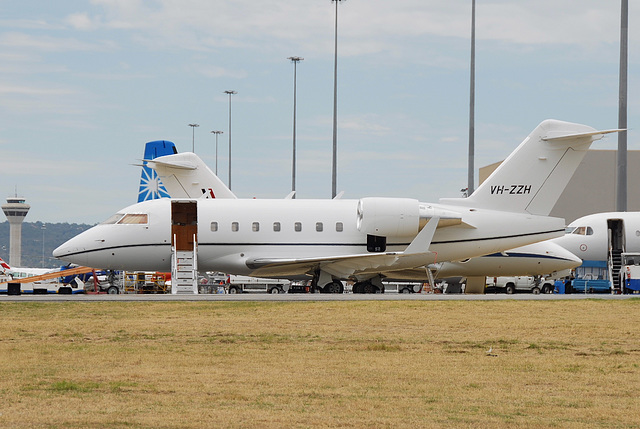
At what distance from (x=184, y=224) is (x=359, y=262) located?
7.20 m

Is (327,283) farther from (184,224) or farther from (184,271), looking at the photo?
(184,224)

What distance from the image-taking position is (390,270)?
3525 cm

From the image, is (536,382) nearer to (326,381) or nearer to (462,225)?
(326,381)

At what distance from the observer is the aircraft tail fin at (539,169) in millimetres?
35094

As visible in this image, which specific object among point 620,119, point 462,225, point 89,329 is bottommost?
point 89,329

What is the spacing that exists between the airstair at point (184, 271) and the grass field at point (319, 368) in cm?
999

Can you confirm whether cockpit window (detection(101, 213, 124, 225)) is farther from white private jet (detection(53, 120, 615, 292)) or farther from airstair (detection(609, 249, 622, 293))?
airstair (detection(609, 249, 622, 293))

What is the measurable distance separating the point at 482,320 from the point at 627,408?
1021 cm

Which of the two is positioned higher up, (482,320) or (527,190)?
(527,190)

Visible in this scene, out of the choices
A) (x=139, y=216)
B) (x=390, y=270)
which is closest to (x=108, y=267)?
(x=139, y=216)

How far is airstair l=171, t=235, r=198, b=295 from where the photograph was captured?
3316 cm

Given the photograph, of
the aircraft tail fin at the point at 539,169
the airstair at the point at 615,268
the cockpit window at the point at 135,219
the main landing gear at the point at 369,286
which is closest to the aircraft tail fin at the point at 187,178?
the cockpit window at the point at 135,219

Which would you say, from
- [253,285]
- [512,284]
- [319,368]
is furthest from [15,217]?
[319,368]

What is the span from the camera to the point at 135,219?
1372 inches
